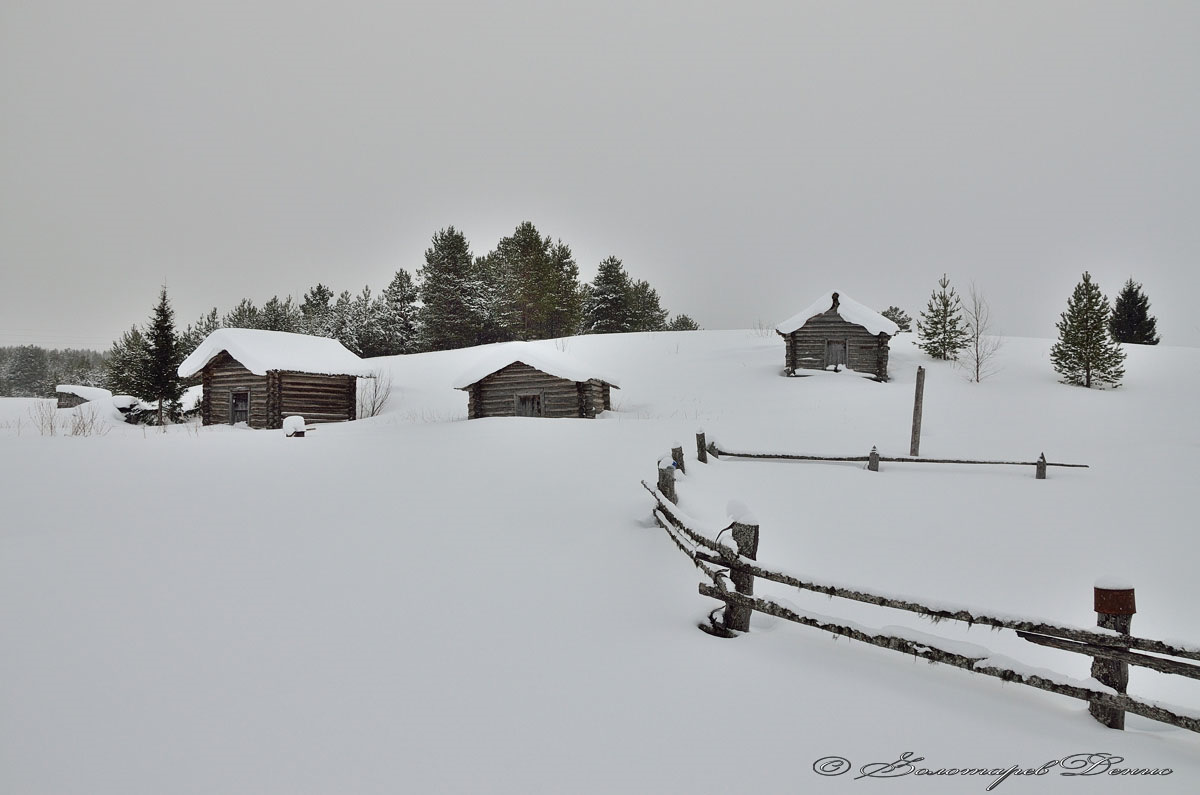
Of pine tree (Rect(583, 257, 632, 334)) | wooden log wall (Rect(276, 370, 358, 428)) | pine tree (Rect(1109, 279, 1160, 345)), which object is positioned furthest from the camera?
pine tree (Rect(583, 257, 632, 334))

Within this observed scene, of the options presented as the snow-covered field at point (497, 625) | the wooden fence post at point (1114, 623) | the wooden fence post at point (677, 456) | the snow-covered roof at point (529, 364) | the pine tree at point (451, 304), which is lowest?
the snow-covered field at point (497, 625)

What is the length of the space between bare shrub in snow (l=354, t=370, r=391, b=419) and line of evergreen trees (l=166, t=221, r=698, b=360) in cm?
1949

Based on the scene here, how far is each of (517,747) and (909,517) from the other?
35.6 feet

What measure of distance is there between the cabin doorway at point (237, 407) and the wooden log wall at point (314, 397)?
254cm

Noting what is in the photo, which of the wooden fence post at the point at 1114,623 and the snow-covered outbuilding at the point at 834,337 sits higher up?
the snow-covered outbuilding at the point at 834,337

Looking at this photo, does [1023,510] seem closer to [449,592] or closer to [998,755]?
[998,755]

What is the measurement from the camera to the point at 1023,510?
12.7 meters

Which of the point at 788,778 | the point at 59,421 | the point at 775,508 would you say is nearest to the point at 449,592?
the point at 788,778

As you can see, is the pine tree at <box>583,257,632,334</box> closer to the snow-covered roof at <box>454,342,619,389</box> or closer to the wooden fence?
the snow-covered roof at <box>454,342,619,389</box>

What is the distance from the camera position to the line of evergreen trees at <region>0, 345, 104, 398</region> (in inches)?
3465

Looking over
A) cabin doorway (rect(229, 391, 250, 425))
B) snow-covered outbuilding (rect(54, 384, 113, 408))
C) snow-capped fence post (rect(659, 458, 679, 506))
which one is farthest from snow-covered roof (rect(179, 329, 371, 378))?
snow-capped fence post (rect(659, 458, 679, 506))

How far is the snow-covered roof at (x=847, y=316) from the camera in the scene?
1222 inches

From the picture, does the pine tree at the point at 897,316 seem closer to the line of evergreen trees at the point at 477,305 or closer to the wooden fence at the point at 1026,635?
the line of evergreen trees at the point at 477,305

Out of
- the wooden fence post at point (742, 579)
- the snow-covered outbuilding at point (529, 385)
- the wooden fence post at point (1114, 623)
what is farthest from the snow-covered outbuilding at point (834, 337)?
the wooden fence post at point (1114, 623)
